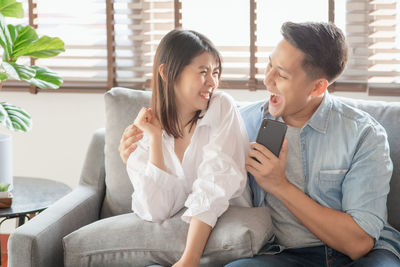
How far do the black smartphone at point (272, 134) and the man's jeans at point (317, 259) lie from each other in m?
0.30

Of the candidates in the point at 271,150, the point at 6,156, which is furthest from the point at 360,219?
the point at 6,156

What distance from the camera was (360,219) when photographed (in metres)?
1.61

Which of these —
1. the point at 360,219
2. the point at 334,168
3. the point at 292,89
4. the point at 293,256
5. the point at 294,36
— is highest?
the point at 294,36

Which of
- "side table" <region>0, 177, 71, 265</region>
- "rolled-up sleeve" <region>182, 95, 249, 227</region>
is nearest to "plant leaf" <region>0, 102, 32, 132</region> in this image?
"side table" <region>0, 177, 71, 265</region>

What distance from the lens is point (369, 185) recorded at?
1.62m

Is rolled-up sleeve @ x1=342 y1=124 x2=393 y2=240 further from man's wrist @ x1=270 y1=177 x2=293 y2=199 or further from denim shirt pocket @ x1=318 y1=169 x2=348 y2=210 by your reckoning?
man's wrist @ x1=270 y1=177 x2=293 y2=199

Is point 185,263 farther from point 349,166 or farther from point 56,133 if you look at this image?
point 56,133

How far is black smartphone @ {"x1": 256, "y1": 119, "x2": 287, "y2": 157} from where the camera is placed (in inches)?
66.3

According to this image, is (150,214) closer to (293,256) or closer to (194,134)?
(194,134)

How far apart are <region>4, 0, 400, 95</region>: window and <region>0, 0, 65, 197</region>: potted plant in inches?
22.5

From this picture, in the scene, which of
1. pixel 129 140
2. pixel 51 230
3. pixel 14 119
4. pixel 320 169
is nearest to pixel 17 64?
pixel 14 119

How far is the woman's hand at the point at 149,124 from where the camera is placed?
1781mm

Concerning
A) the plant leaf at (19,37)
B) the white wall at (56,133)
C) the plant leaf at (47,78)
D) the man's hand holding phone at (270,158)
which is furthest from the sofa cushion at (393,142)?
the white wall at (56,133)

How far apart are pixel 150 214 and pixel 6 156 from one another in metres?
0.68
